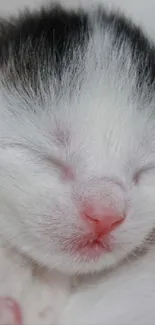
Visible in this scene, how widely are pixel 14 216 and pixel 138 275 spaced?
271 mm

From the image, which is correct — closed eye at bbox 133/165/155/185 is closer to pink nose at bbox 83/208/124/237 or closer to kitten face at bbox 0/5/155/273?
kitten face at bbox 0/5/155/273

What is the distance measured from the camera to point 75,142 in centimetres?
104

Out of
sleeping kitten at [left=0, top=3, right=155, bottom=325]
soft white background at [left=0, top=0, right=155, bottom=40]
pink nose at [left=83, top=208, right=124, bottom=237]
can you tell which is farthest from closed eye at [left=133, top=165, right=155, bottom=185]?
soft white background at [left=0, top=0, right=155, bottom=40]

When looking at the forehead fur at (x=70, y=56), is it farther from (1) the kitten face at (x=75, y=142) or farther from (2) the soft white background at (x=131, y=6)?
(2) the soft white background at (x=131, y=6)

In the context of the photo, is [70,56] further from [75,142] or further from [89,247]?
[89,247]

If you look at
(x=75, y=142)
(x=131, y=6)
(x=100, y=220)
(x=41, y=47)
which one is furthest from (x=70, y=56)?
(x=131, y=6)

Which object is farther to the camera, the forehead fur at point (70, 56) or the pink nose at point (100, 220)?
the forehead fur at point (70, 56)

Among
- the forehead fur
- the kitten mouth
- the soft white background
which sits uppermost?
the soft white background

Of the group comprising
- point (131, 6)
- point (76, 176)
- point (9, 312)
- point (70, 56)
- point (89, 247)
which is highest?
point (131, 6)

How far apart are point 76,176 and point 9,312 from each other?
246 millimetres

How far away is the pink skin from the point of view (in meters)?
0.94

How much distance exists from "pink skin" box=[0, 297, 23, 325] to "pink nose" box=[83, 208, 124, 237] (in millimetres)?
179

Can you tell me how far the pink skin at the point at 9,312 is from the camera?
94 centimetres

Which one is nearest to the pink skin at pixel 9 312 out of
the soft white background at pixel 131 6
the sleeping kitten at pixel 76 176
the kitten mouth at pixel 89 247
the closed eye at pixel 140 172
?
the sleeping kitten at pixel 76 176
